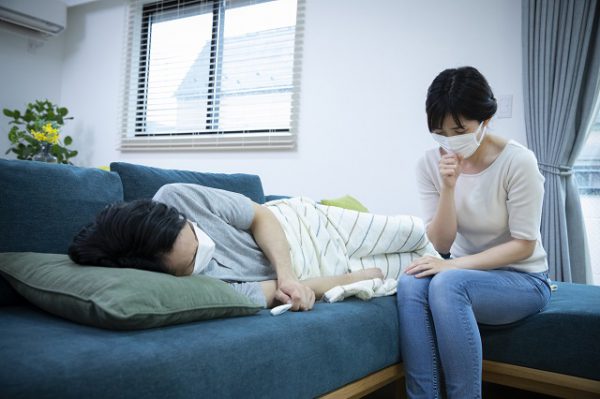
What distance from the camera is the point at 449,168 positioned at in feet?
5.15

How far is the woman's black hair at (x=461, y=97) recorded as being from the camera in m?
1.48

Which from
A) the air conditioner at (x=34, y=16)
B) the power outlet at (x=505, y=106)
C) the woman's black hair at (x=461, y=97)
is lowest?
the woman's black hair at (x=461, y=97)

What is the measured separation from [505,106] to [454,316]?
1.70m

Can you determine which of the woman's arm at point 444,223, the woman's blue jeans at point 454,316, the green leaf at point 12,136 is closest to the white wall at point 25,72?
the green leaf at point 12,136

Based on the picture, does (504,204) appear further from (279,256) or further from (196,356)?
(196,356)

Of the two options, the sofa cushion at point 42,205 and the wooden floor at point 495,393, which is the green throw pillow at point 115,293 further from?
the wooden floor at point 495,393

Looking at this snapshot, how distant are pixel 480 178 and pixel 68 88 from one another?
407cm

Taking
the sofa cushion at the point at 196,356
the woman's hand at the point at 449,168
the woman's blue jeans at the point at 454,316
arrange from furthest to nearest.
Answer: the woman's hand at the point at 449,168
the woman's blue jeans at the point at 454,316
the sofa cushion at the point at 196,356

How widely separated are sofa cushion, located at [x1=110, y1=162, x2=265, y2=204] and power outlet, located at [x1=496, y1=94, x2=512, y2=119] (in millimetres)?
1429

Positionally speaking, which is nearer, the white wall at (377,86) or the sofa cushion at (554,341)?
the sofa cushion at (554,341)

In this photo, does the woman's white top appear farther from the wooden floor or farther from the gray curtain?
the gray curtain

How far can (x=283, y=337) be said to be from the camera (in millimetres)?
1096

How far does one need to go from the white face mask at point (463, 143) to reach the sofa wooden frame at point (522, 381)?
644 mm

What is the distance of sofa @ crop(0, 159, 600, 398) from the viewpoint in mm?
799
